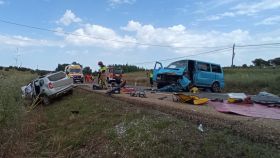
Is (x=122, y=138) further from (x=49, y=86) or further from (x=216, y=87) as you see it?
(x=216, y=87)

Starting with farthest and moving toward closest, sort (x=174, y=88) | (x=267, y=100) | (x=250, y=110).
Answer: (x=174, y=88) → (x=267, y=100) → (x=250, y=110)

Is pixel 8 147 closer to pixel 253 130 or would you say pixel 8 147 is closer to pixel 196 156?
pixel 196 156

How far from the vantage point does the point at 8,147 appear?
9.39m

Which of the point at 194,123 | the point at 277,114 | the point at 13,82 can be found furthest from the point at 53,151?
the point at 277,114

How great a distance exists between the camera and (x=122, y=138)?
33.2 ft

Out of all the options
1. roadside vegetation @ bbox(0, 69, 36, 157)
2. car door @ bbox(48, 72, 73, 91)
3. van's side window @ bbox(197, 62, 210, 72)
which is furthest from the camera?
van's side window @ bbox(197, 62, 210, 72)

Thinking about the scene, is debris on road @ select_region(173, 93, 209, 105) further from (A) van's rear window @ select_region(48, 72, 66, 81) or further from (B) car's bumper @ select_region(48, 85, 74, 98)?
(A) van's rear window @ select_region(48, 72, 66, 81)

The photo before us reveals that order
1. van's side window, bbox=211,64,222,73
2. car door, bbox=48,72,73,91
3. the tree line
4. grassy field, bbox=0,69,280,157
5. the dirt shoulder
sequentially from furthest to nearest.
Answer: the tree line < van's side window, bbox=211,64,222,73 < car door, bbox=48,72,73,91 < the dirt shoulder < grassy field, bbox=0,69,280,157

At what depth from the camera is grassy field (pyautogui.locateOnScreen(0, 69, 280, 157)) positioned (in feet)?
27.1

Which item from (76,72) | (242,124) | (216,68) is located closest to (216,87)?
(216,68)

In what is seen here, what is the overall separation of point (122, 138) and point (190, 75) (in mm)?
14110

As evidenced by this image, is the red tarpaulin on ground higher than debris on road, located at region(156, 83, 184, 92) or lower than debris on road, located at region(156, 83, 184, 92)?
lower

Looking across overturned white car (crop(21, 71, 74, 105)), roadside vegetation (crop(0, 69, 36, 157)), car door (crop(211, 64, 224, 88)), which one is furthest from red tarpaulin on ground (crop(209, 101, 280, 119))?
overturned white car (crop(21, 71, 74, 105))

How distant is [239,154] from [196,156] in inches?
34.2
